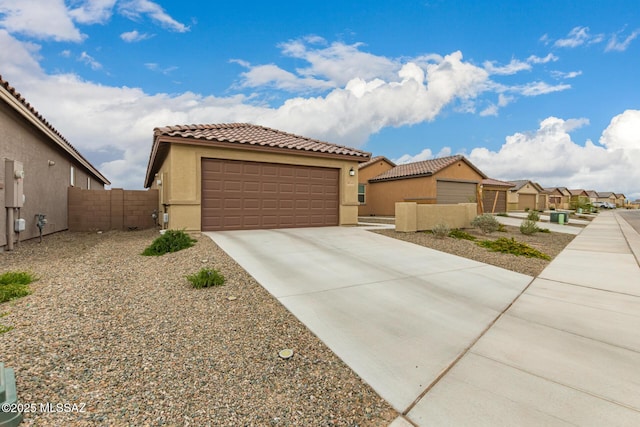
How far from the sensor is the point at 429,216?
13289 mm

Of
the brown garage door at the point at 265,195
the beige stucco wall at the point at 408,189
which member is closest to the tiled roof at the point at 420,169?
the beige stucco wall at the point at 408,189

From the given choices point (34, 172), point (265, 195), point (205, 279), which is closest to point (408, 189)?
point (265, 195)

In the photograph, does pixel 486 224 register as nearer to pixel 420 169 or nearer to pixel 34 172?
pixel 420 169

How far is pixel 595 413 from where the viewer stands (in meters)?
2.59

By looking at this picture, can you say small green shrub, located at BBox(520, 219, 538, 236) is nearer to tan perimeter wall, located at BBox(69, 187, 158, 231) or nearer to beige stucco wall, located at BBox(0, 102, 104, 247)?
tan perimeter wall, located at BBox(69, 187, 158, 231)

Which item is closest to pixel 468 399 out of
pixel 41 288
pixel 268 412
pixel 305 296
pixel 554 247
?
pixel 268 412

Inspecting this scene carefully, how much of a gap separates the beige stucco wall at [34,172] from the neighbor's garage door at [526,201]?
1748 inches

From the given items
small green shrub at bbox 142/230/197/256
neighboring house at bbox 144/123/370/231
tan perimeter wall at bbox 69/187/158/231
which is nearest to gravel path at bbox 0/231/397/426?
small green shrub at bbox 142/230/197/256

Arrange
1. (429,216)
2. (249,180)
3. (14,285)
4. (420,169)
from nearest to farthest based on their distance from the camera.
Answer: (14,285) → (249,180) → (429,216) → (420,169)

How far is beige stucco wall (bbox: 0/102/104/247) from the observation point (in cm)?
870

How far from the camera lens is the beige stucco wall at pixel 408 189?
66.3 feet

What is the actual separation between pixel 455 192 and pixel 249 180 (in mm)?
15900

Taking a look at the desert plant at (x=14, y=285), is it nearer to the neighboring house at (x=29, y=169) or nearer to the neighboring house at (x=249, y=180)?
the neighboring house at (x=29, y=169)

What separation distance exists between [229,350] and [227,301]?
1.40 meters
